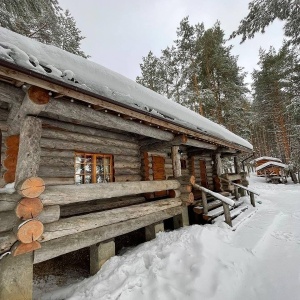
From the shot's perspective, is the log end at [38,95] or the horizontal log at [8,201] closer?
the horizontal log at [8,201]

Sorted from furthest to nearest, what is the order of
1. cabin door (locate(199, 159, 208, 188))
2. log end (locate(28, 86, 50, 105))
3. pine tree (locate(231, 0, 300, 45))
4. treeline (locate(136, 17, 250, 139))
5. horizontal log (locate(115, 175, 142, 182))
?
treeline (locate(136, 17, 250, 139)) < cabin door (locate(199, 159, 208, 188)) < pine tree (locate(231, 0, 300, 45)) < horizontal log (locate(115, 175, 142, 182)) < log end (locate(28, 86, 50, 105))

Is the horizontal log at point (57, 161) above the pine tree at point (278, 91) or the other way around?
the other way around

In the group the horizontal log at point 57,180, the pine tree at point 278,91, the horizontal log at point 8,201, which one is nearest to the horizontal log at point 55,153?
the horizontal log at point 57,180

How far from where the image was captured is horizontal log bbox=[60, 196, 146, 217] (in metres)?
5.13

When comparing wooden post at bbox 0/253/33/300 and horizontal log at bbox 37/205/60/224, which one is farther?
horizontal log at bbox 37/205/60/224

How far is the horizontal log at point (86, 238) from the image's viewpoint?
11.1ft

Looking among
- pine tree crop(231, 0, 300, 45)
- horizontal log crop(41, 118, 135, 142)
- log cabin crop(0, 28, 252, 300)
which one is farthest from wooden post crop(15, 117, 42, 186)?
pine tree crop(231, 0, 300, 45)

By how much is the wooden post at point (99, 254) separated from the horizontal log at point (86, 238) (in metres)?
0.20

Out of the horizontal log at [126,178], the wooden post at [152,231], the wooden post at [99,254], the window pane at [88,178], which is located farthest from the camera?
the horizontal log at [126,178]

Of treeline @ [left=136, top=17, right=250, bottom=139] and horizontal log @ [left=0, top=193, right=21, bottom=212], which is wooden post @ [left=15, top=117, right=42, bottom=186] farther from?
treeline @ [left=136, top=17, right=250, bottom=139]

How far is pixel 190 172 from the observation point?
1086 cm

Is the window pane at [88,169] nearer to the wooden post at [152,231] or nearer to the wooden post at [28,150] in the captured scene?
the wooden post at [152,231]

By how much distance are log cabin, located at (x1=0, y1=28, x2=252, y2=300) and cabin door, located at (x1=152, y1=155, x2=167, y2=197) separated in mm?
636

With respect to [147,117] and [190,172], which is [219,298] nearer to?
[147,117]
